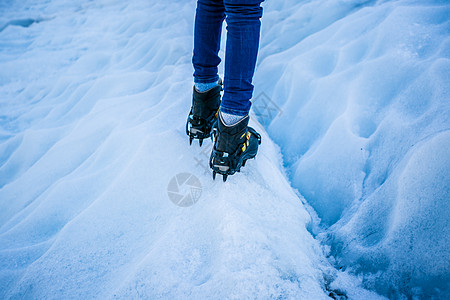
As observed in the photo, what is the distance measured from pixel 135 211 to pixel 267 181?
2.06ft

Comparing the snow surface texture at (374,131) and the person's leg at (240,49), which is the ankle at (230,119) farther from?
the snow surface texture at (374,131)

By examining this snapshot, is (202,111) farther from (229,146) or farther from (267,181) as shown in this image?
(267,181)

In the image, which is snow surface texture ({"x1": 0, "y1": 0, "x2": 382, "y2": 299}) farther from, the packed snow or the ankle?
the ankle

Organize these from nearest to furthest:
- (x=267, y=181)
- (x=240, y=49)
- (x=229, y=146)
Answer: (x=240, y=49), (x=229, y=146), (x=267, y=181)

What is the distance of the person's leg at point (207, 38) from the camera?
98 centimetres

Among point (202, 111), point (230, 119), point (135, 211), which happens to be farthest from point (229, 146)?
point (135, 211)

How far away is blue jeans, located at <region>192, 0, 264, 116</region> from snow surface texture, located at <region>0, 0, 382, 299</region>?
389 mm

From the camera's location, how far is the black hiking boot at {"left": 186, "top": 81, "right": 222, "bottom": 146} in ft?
3.61

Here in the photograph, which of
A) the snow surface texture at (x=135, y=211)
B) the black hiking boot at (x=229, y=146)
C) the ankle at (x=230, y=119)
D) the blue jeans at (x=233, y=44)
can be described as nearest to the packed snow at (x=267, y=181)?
the snow surface texture at (x=135, y=211)

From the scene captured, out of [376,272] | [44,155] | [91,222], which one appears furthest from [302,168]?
[44,155]

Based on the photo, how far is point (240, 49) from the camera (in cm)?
81

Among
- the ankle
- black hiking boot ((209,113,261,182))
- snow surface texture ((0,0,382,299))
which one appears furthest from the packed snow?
the ankle

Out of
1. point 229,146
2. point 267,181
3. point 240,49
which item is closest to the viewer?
point 240,49

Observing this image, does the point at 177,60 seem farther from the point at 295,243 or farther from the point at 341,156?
the point at 295,243
